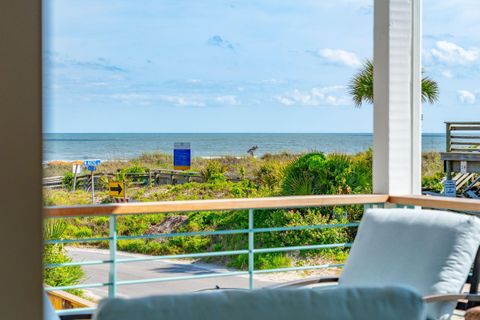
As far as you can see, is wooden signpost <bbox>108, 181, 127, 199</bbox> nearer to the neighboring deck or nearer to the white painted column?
the neighboring deck

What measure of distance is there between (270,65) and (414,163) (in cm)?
1583

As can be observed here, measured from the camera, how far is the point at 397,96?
3840 millimetres

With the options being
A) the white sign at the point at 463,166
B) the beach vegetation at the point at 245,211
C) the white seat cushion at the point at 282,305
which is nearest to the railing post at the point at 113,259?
the white seat cushion at the point at 282,305

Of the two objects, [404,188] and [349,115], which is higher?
[349,115]

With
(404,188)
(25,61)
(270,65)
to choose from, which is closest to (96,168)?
(270,65)

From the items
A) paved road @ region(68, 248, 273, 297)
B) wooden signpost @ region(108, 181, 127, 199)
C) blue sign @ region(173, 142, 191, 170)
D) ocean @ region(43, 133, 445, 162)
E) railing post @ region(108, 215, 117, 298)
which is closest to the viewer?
railing post @ region(108, 215, 117, 298)

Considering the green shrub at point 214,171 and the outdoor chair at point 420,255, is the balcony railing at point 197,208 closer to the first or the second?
the outdoor chair at point 420,255

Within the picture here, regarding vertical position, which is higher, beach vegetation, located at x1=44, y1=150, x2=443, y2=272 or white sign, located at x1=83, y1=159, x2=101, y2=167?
white sign, located at x1=83, y1=159, x2=101, y2=167

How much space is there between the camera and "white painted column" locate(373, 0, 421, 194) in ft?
12.5

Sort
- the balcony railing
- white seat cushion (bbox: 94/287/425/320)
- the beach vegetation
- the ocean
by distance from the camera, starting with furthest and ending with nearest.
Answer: the ocean, the beach vegetation, the balcony railing, white seat cushion (bbox: 94/287/425/320)

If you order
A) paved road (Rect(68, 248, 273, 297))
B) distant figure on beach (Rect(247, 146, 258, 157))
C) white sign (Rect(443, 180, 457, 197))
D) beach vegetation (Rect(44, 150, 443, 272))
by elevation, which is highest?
distant figure on beach (Rect(247, 146, 258, 157))

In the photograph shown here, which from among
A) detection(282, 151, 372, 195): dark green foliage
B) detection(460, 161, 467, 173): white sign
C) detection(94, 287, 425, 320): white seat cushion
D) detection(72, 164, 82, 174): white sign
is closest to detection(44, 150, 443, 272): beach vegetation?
detection(282, 151, 372, 195): dark green foliage

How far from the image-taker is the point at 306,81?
1948 centimetres

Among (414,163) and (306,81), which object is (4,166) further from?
(306,81)
